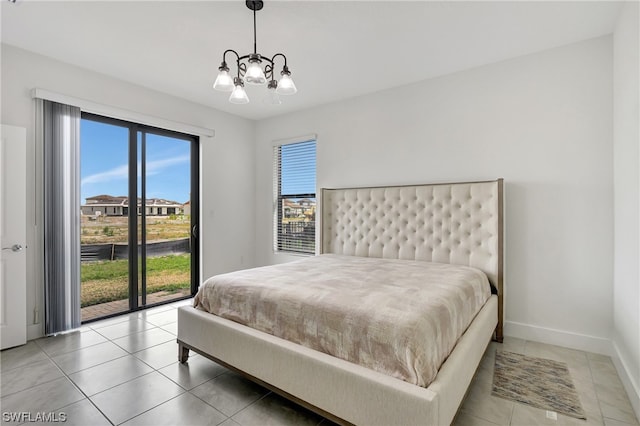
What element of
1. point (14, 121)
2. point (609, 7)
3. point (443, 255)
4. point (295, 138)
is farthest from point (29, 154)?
point (609, 7)

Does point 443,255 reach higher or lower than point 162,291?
higher

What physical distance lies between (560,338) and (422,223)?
5.22 ft

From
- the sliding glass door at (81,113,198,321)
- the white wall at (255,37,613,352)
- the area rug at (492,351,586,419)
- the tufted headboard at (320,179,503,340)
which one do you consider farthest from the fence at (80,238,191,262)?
the area rug at (492,351,586,419)

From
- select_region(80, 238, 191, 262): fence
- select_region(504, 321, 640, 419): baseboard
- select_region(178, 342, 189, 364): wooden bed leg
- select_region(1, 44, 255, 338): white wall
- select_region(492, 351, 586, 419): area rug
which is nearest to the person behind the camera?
select_region(492, 351, 586, 419): area rug

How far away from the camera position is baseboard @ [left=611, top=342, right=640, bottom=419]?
185 centimetres

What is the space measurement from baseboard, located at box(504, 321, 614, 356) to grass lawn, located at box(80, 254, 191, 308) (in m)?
4.13

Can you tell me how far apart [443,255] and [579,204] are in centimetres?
124

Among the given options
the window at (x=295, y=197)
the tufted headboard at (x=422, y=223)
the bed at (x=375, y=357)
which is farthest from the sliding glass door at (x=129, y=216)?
the tufted headboard at (x=422, y=223)

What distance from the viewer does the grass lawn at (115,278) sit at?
356 centimetres

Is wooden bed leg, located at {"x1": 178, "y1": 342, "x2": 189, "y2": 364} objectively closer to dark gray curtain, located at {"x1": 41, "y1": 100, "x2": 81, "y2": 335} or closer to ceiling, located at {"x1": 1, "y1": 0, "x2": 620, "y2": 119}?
dark gray curtain, located at {"x1": 41, "y1": 100, "x2": 81, "y2": 335}

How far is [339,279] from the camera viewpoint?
231 centimetres

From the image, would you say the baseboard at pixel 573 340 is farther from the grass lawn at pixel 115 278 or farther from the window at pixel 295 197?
the grass lawn at pixel 115 278

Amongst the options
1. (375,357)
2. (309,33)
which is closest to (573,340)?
(375,357)

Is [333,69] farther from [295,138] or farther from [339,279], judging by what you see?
[339,279]
